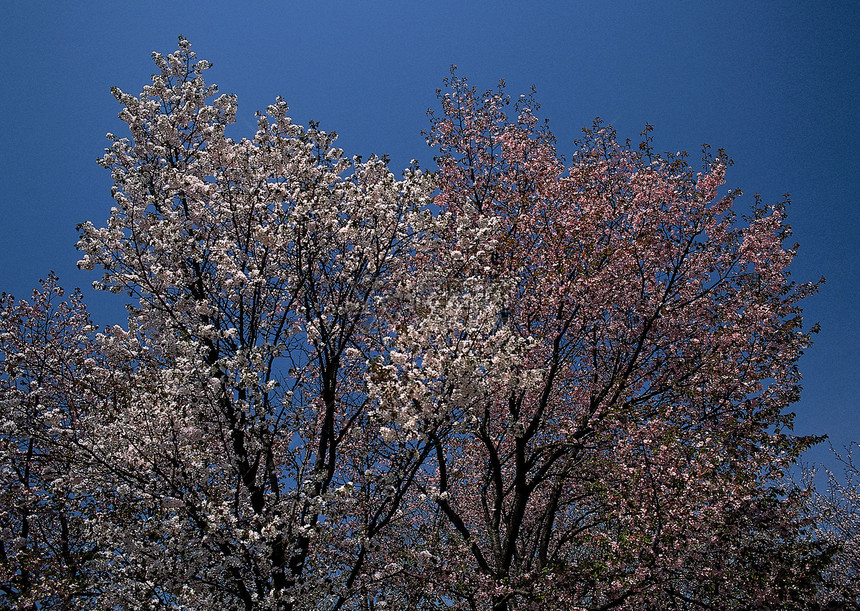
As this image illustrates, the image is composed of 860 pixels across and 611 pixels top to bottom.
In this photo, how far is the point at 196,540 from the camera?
9.23 meters

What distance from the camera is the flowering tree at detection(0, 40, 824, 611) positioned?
9422 mm

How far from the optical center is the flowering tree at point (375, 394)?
9422 millimetres

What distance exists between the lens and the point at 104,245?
10.4 meters

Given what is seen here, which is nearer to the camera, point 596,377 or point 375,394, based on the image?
point 375,394

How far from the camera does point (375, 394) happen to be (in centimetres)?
923

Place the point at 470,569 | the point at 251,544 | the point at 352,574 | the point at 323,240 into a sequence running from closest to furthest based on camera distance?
the point at 251,544 → the point at 352,574 → the point at 323,240 → the point at 470,569

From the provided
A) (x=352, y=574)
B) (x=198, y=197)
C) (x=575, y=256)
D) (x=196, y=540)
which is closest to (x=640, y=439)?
(x=575, y=256)

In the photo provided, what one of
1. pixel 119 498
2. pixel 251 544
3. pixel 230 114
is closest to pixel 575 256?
pixel 230 114

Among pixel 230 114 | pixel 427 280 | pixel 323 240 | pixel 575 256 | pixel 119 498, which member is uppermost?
pixel 230 114

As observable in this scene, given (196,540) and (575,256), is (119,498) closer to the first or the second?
(196,540)

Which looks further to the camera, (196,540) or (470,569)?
(470,569)

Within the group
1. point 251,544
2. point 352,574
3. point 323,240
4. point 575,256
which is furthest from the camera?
point 575,256

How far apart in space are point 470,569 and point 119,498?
7596mm

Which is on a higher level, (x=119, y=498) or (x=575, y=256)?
(x=575, y=256)
